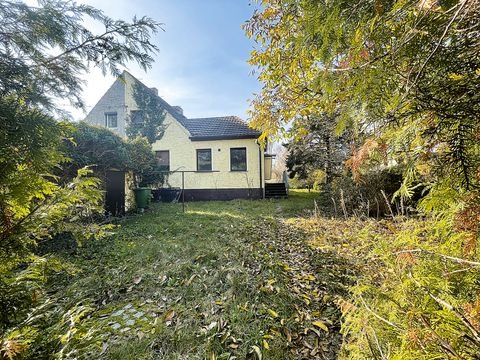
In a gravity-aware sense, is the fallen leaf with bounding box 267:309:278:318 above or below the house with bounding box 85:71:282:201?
below

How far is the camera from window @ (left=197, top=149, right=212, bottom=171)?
12.6 m

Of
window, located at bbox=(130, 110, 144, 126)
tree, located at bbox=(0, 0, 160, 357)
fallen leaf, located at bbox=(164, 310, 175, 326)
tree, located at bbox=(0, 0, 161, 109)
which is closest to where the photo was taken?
tree, located at bbox=(0, 0, 160, 357)

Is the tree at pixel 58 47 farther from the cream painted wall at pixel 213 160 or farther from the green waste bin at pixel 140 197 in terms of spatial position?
the cream painted wall at pixel 213 160

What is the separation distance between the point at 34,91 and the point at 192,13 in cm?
367

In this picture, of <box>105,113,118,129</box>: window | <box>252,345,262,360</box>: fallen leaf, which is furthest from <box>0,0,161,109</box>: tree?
<box>105,113,118,129</box>: window

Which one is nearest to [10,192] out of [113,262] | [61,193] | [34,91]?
[61,193]

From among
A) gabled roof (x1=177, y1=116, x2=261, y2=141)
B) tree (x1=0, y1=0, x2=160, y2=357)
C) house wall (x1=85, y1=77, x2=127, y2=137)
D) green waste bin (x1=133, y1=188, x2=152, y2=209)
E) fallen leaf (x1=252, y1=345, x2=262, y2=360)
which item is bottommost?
fallen leaf (x1=252, y1=345, x2=262, y2=360)

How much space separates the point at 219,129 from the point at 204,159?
1.95 meters

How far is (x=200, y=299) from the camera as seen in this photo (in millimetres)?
2555

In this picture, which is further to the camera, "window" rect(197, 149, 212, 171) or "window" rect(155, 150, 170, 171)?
"window" rect(155, 150, 170, 171)

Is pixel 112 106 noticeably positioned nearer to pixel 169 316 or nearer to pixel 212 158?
pixel 212 158

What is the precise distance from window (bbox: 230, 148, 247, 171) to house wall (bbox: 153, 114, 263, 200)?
0.20 meters

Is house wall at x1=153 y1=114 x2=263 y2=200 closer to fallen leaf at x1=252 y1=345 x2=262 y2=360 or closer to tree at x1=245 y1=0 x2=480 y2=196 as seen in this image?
fallen leaf at x1=252 y1=345 x2=262 y2=360

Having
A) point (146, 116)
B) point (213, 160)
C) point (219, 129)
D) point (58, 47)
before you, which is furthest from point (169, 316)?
point (146, 116)
